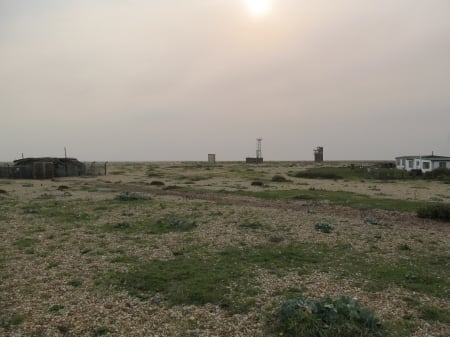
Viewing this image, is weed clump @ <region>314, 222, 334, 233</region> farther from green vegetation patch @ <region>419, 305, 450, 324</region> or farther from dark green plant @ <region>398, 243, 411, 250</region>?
green vegetation patch @ <region>419, 305, 450, 324</region>

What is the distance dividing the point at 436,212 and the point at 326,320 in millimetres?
17456

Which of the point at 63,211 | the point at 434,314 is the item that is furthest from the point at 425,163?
the point at 434,314

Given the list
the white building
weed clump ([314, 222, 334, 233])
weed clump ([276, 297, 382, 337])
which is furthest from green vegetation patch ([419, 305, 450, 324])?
the white building

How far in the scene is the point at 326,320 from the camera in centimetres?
713

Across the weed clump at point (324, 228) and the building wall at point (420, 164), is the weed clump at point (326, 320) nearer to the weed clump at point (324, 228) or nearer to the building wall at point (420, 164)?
the weed clump at point (324, 228)

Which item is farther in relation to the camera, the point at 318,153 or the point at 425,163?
the point at 318,153

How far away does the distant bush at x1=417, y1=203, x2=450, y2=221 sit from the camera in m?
20.7

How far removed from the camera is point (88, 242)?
15016mm

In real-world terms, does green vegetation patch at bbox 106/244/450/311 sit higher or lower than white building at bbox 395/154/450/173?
lower

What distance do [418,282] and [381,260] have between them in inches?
83.3

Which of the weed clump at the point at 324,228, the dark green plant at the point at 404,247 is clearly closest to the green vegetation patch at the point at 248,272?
the dark green plant at the point at 404,247

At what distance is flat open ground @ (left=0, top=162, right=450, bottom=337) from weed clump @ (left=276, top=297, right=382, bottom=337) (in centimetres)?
34

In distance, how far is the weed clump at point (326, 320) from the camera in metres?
6.89

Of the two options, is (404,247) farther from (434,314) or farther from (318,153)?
(318,153)
